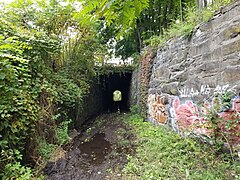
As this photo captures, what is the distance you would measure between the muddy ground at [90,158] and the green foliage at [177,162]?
0.42 m

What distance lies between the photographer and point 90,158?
14.7ft

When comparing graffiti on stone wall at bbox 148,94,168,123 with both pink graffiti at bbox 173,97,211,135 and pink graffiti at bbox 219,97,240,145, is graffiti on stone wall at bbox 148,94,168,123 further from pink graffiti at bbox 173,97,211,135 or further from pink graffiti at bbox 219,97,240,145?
pink graffiti at bbox 219,97,240,145

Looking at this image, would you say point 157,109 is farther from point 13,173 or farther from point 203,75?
point 13,173

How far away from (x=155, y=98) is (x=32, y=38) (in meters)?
4.04

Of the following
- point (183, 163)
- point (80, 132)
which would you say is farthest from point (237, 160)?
→ point (80, 132)

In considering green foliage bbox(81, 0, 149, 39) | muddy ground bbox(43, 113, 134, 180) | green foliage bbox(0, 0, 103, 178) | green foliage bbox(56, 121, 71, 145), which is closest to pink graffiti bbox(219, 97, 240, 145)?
Result: muddy ground bbox(43, 113, 134, 180)

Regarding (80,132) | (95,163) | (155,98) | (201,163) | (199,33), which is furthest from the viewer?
(80,132)

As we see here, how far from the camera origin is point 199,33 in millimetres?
3809

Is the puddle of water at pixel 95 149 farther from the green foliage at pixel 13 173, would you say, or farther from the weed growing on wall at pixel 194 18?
the weed growing on wall at pixel 194 18

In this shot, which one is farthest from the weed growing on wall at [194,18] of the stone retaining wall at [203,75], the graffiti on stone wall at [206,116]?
the graffiti on stone wall at [206,116]

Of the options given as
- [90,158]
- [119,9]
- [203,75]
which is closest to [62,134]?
[90,158]

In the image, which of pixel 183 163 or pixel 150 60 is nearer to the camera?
pixel 183 163

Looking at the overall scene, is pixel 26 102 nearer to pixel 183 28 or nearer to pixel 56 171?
Result: pixel 56 171

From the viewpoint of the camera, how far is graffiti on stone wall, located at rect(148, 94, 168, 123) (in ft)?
18.4
